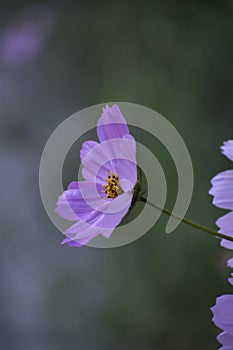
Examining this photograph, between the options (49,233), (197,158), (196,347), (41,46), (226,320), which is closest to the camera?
(226,320)

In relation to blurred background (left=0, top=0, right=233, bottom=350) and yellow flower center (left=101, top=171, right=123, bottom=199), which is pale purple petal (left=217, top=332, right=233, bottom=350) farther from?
blurred background (left=0, top=0, right=233, bottom=350)

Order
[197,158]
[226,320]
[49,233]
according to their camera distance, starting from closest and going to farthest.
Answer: [226,320], [197,158], [49,233]

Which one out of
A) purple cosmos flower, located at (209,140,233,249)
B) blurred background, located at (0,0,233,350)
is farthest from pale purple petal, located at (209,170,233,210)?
blurred background, located at (0,0,233,350)

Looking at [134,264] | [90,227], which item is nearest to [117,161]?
[90,227]

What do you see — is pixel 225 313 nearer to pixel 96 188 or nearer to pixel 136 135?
pixel 96 188

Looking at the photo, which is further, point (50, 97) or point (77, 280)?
point (50, 97)

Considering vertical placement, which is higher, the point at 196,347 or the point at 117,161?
the point at 117,161

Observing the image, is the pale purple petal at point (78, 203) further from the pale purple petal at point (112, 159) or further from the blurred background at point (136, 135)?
the blurred background at point (136, 135)

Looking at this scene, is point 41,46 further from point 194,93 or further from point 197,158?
point 197,158
